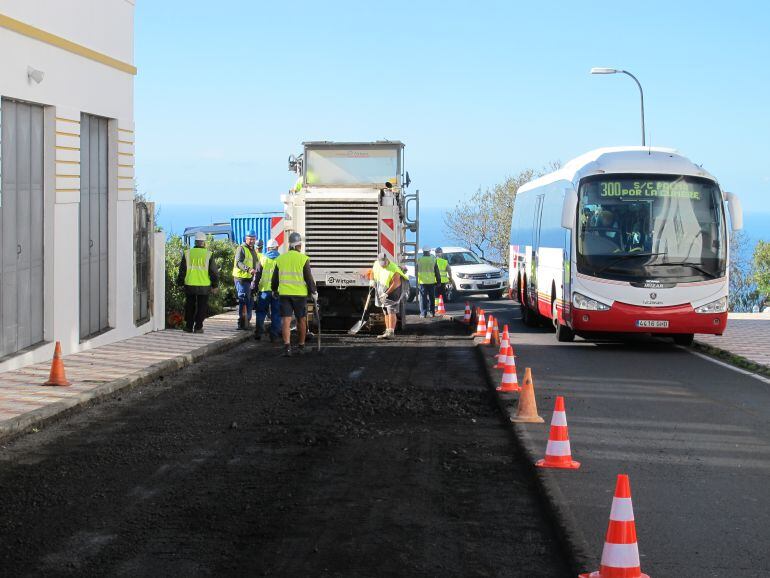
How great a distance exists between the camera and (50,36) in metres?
17.4

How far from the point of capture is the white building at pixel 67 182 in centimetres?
1608

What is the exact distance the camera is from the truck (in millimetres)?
23391

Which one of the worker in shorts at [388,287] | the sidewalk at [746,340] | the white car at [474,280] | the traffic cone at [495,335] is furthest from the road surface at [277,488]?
the white car at [474,280]

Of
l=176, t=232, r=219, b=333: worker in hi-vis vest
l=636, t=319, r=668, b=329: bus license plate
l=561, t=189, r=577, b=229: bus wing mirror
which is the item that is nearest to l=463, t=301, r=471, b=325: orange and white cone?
l=561, t=189, r=577, b=229: bus wing mirror

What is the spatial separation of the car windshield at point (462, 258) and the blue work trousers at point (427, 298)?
10.8 metres

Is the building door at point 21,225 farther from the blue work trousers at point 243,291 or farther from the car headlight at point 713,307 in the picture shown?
the car headlight at point 713,307

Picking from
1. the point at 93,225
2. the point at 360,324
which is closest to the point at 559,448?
the point at 93,225

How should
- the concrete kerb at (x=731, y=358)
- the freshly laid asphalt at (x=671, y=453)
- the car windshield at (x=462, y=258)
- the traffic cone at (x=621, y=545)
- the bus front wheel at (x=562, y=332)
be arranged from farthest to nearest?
the car windshield at (x=462, y=258)
the bus front wheel at (x=562, y=332)
the concrete kerb at (x=731, y=358)
the freshly laid asphalt at (x=671, y=453)
the traffic cone at (x=621, y=545)

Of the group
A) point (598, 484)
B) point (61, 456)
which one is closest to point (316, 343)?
point (61, 456)

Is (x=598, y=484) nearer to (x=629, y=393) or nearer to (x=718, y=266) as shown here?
(x=629, y=393)

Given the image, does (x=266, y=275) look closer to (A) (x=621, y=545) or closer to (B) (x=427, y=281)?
(B) (x=427, y=281)

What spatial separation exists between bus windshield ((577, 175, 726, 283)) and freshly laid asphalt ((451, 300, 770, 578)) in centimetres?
165

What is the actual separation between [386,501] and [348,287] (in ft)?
50.6

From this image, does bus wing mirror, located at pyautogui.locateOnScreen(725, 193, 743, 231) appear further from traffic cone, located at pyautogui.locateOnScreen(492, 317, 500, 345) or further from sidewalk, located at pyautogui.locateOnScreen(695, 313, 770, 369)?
traffic cone, located at pyautogui.locateOnScreen(492, 317, 500, 345)
